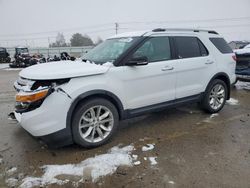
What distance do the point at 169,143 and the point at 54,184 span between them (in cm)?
196

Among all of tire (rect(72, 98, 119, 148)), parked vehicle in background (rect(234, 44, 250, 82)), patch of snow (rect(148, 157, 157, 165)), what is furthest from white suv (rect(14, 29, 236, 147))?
parked vehicle in background (rect(234, 44, 250, 82))

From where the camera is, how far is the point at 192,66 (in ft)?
15.8

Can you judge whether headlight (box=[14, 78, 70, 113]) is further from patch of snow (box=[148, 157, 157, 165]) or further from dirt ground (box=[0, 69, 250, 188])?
patch of snow (box=[148, 157, 157, 165])

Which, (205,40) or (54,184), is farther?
(205,40)

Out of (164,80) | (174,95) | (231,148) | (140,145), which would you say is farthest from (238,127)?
(140,145)

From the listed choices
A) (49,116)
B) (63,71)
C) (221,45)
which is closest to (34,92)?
(49,116)

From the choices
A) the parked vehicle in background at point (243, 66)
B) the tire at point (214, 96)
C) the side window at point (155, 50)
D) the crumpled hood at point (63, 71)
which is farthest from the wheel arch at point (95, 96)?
the parked vehicle in background at point (243, 66)

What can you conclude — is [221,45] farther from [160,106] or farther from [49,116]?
[49,116]

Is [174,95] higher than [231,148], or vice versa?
[174,95]

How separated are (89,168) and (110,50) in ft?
7.13

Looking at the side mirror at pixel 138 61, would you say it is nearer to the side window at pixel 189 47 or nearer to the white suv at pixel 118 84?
the white suv at pixel 118 84

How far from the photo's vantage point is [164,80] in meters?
4.43

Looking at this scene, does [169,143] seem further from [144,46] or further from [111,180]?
[144,46]

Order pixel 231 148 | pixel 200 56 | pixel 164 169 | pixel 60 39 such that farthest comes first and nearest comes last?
1. pixel 60 39
2. pixel 200 56
3. pixel 231 148
4. pixel 164 169
